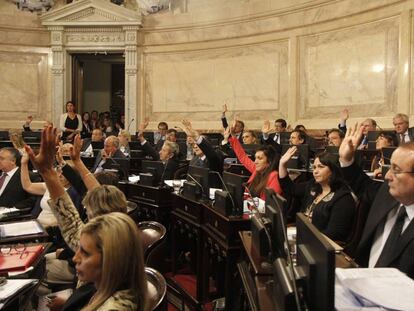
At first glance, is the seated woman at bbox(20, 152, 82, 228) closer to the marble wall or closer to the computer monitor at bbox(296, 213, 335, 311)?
the computer monitor at bbox(296, 213, 335, 311)

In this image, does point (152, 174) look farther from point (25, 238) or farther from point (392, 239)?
point (392, 239)

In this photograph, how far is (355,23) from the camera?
8.97 meters

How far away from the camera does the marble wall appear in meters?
8.51

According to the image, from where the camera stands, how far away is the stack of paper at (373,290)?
57.2 inches

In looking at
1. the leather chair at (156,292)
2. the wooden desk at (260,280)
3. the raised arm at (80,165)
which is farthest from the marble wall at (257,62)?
the leather chair at (156,292)

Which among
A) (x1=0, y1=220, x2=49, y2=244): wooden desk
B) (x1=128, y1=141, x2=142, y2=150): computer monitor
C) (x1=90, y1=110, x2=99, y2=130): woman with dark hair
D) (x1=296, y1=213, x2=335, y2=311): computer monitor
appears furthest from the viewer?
(x1=90, y1=110, x2=99, y2=130): woman with dark hair

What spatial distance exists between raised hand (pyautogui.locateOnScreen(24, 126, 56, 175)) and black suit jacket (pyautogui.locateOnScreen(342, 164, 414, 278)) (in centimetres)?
172

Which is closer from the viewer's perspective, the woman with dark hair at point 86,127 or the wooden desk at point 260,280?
the wooden desk at point 260,280

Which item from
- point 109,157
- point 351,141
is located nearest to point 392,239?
point 351,141

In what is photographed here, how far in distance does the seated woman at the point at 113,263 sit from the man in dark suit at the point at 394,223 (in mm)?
1164

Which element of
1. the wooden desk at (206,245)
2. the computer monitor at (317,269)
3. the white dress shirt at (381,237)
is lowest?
the wooden desk at (206,245)

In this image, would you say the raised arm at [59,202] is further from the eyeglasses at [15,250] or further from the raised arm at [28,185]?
the raised arm at [28,185]

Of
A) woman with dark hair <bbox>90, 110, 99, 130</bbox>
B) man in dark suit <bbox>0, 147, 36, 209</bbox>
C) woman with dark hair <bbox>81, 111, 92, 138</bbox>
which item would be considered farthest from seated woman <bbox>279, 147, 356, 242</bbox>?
woman with dark hair <bbox>90, 110, 99, 130</bbox>

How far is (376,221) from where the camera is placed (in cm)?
241
